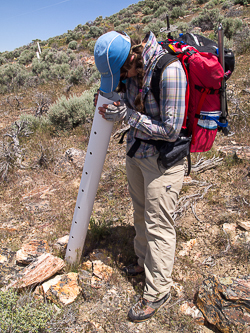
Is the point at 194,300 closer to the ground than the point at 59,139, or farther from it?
closer to the ground

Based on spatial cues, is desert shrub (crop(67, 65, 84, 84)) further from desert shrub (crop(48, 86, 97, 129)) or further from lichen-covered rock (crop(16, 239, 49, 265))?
lichen-covered rock (crop(16, 239, 49, 265))

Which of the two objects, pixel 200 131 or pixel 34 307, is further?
pixel 34 307

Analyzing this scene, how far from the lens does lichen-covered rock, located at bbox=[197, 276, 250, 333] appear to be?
5.74ft

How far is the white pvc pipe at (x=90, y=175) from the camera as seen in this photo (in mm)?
1779

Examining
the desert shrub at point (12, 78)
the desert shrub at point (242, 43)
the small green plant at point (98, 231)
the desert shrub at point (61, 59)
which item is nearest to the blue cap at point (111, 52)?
the small green plant at point (98, 231)

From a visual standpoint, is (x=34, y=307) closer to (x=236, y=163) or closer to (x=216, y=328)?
(x=216, y=328)

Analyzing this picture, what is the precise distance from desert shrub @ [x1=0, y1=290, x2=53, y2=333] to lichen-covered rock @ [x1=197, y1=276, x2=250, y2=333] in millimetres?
1184

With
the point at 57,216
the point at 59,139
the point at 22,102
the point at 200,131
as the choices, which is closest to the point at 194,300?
the point at 200,131

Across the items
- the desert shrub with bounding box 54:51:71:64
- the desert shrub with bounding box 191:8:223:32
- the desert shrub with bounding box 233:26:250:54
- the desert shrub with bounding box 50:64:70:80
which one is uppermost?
the desert shrub with bounding box 191:8:223:32

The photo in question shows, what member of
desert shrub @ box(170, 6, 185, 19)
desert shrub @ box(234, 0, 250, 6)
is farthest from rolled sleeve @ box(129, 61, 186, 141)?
desert shrub @ box(170, 6, 185, 19)

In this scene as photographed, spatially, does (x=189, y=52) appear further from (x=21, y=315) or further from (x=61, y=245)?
(x=61, y=245)

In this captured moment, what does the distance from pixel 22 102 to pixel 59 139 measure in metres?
3.71

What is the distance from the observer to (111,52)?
144cm

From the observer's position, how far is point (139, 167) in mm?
1941
